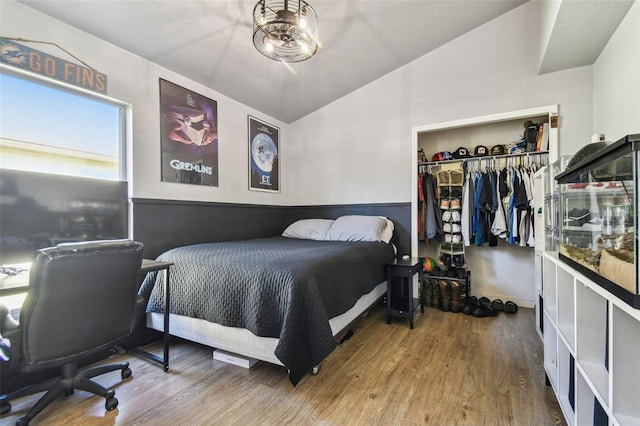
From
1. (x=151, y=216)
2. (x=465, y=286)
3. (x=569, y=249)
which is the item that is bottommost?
(x=465, y=286)

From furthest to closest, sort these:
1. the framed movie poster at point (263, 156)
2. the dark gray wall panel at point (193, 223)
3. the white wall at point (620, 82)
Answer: the framed movie poster at point (263, 156), the dark gray wall panel at point (193, 223), the white wall at point (620, 82)

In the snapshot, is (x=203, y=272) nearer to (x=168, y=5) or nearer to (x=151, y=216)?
(x=151, y=216)

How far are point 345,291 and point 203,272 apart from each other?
1.01 meters

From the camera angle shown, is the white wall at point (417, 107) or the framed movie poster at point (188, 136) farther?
the white wall at point (417, 107)

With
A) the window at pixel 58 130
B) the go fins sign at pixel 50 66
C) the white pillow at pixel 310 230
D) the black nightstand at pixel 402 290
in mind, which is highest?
the go fins sign at pixel 50 66

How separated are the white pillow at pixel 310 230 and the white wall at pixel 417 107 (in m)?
0.52

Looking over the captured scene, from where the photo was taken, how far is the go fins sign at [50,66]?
175 cm

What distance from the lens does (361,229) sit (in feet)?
10.5

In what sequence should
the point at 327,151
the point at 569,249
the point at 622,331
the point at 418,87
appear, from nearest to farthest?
1. the point at 622,331
2. the point at 569,249
3. the point at 418,87
4. the point at 327,151

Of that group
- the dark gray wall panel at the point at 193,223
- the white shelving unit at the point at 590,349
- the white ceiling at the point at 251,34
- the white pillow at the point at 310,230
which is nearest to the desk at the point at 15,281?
the dark gray wall panel at the point at 193,223

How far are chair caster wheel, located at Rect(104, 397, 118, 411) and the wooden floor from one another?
1.1 inches

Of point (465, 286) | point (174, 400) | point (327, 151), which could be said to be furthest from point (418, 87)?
point (174, 400)

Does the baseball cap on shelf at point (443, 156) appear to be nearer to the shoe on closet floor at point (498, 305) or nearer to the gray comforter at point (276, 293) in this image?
the shoe on closet floor at point (498, 305)

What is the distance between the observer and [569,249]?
1.42 meters
